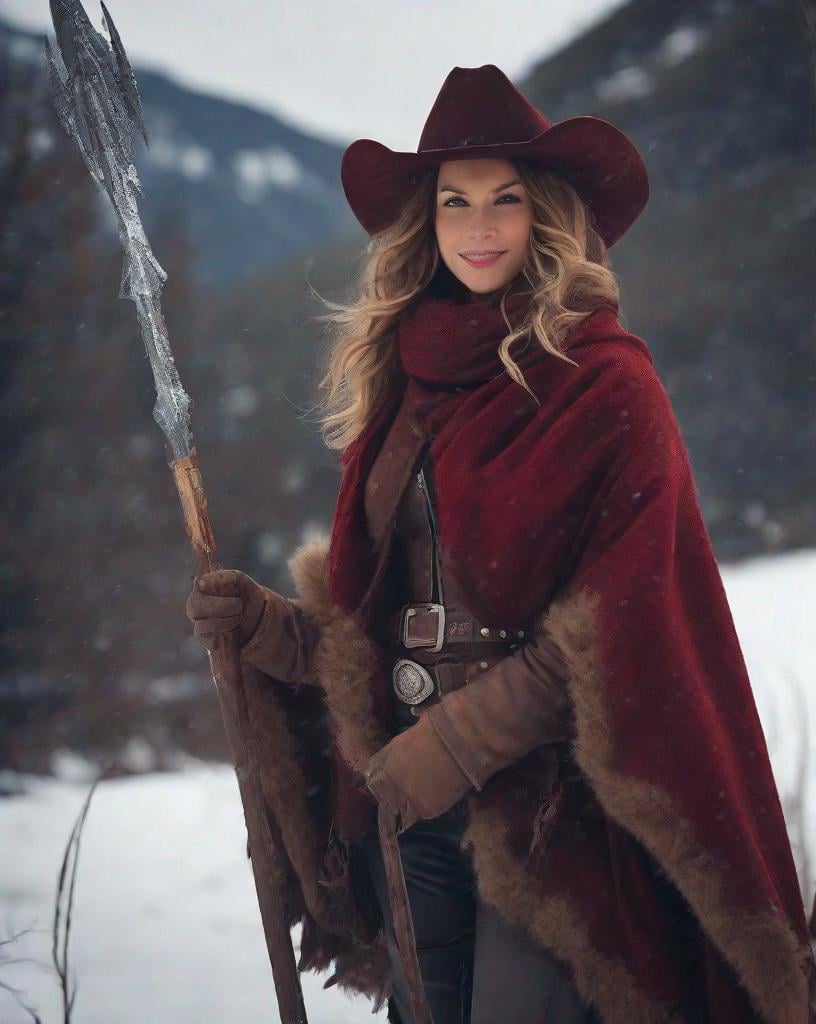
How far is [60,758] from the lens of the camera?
4793 millimetres

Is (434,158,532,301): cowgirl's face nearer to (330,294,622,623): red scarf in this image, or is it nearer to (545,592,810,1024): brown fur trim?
(330,294,622,623): red scarf

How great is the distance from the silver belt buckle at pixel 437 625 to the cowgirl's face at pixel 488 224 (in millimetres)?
566

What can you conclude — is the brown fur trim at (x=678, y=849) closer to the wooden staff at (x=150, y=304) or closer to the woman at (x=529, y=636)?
the woman at (x=529, y=636)

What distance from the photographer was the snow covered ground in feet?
9.33

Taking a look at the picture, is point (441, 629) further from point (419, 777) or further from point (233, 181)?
point (233, 181)

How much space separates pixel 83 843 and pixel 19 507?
1593mm

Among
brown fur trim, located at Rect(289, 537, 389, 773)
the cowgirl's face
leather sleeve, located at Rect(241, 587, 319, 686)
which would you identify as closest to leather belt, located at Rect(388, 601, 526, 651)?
brown fur trim, located at Rect(289, 537, 389, 773)

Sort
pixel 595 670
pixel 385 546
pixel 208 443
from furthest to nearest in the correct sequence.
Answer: pixel 208 443 → pixel 385 546 → pixel 595 670

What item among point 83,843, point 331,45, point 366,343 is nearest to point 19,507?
point 83,843

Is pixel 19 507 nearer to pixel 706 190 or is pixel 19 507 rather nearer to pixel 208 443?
pixel 208 443

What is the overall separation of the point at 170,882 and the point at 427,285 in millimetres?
2680

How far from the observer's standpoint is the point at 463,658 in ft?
5.38

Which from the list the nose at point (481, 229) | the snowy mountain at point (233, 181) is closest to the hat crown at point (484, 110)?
the nose at point (481, 229)

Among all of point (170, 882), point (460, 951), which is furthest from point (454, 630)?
point (170, 882)
